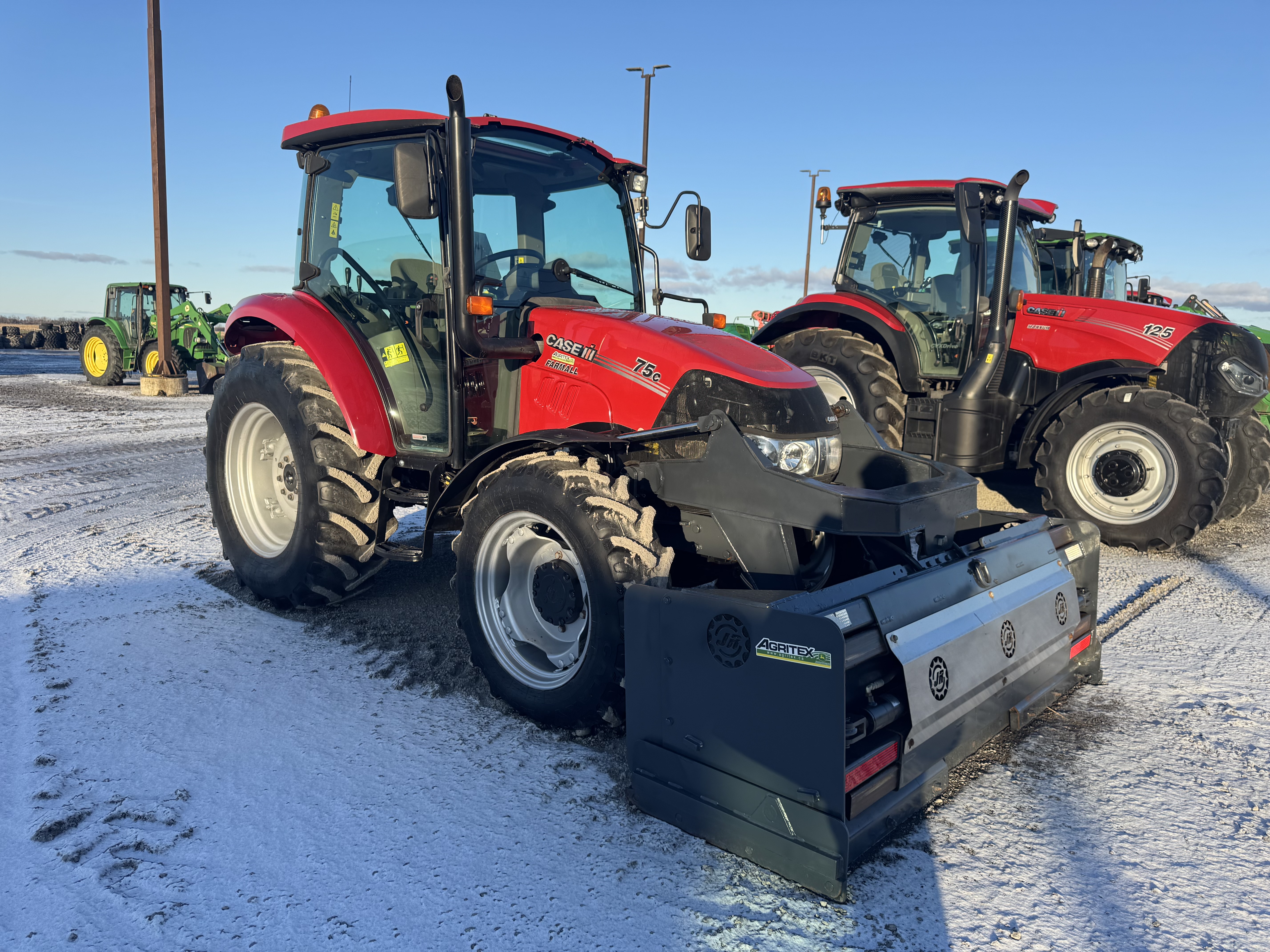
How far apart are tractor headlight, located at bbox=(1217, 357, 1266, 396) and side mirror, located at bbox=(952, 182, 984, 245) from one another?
2.06 m

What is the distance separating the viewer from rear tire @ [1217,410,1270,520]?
736cm

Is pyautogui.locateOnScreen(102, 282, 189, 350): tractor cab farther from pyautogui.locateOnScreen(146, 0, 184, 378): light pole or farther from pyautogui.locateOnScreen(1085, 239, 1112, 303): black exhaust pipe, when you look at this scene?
pyautogui.locateOnScreen(1085, 239, 1112, 303): black exhaust pipe

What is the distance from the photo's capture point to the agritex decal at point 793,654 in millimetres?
2291

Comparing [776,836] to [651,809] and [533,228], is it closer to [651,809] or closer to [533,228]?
[651,809]

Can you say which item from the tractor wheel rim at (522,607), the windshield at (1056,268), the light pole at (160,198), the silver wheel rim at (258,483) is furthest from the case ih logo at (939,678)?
the light pole at (160,198)

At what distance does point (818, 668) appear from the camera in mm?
2303

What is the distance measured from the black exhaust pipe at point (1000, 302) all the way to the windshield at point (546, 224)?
10.8 ft

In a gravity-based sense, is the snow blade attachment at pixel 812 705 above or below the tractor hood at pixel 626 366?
below

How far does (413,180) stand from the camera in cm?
331

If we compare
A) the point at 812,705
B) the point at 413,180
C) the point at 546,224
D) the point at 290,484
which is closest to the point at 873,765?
the point at 812,705

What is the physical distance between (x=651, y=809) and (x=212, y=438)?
359cm

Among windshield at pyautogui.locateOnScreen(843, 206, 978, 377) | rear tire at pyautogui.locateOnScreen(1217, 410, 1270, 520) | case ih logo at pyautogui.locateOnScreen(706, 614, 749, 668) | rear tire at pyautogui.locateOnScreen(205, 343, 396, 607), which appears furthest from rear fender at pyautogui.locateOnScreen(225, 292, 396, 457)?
rear tire at pyautogui.locateOnScreen(1217, 410, 1270, 520)

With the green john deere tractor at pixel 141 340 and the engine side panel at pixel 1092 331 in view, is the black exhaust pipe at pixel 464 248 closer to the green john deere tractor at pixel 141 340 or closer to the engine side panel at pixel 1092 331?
the engine side panel at pixel 1092 331

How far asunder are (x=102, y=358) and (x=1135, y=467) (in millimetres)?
19797
